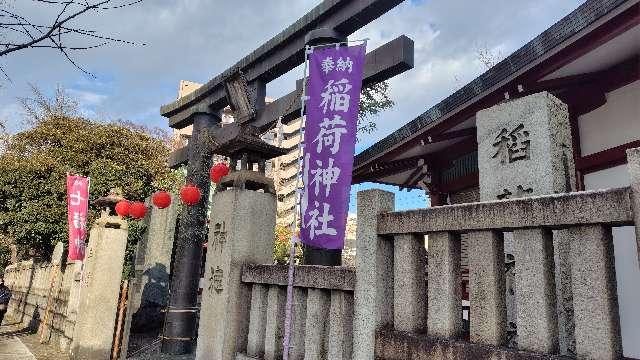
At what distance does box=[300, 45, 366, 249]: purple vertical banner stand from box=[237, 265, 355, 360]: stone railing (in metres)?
0.44

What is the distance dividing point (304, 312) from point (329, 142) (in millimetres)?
1816

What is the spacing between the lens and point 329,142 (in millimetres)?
4727

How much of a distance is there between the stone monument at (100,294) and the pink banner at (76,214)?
91 centimetres

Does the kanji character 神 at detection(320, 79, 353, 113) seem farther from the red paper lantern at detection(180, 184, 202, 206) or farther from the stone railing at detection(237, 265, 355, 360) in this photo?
the red paper lantern at detection(180, 184, 202, 206)

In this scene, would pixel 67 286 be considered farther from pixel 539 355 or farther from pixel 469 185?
pixel 539 355

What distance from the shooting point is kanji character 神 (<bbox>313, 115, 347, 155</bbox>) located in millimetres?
4699

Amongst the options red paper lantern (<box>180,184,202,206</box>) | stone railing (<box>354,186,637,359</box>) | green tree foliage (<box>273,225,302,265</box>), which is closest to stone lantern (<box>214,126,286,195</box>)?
stone railing (<box>354,186,637,359</box>)

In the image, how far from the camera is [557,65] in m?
5.77

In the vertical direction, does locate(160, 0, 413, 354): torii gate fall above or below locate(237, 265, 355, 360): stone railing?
above

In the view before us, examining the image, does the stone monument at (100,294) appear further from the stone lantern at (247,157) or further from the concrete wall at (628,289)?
the concrete wall at (628,289)

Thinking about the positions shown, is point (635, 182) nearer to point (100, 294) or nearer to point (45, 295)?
point (100, 294)

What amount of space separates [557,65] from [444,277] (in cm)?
399

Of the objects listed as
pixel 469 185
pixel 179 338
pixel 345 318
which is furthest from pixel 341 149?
pixel 179 338

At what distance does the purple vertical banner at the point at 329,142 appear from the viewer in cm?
452
